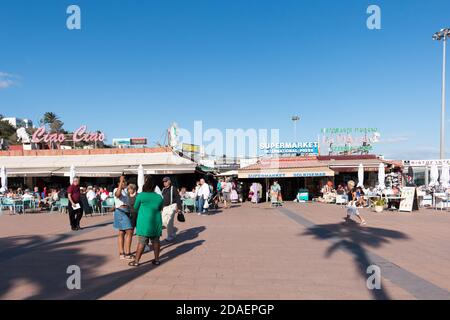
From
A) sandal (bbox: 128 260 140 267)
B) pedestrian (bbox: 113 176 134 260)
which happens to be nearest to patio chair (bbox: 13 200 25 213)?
pedestrian (bbox: 113 176 134 260)

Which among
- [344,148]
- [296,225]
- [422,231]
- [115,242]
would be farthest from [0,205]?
[344,148]

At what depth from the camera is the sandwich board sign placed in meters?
14.9

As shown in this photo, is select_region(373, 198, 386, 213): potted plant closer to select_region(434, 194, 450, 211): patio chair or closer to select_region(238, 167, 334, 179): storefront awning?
select_region(434, 194, 450, 211): patio chair

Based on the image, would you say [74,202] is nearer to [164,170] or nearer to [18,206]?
[18,206]

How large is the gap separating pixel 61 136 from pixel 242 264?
86.8 ft

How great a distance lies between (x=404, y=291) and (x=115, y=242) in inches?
246

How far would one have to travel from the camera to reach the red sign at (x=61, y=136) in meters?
28.2

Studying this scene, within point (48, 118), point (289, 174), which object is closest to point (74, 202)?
point (289, 174)

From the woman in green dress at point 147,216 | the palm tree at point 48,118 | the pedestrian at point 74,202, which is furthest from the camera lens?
the palm tree at point 48,118

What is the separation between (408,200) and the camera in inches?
594

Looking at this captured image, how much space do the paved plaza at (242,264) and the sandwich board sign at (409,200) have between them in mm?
4603

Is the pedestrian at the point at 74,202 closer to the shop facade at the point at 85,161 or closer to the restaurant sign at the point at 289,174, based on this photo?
the shop facade at the point at 85,161

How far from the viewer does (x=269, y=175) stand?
2152cm

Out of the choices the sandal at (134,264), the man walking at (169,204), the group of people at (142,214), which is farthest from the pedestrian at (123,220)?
the man walking at (169,204)
